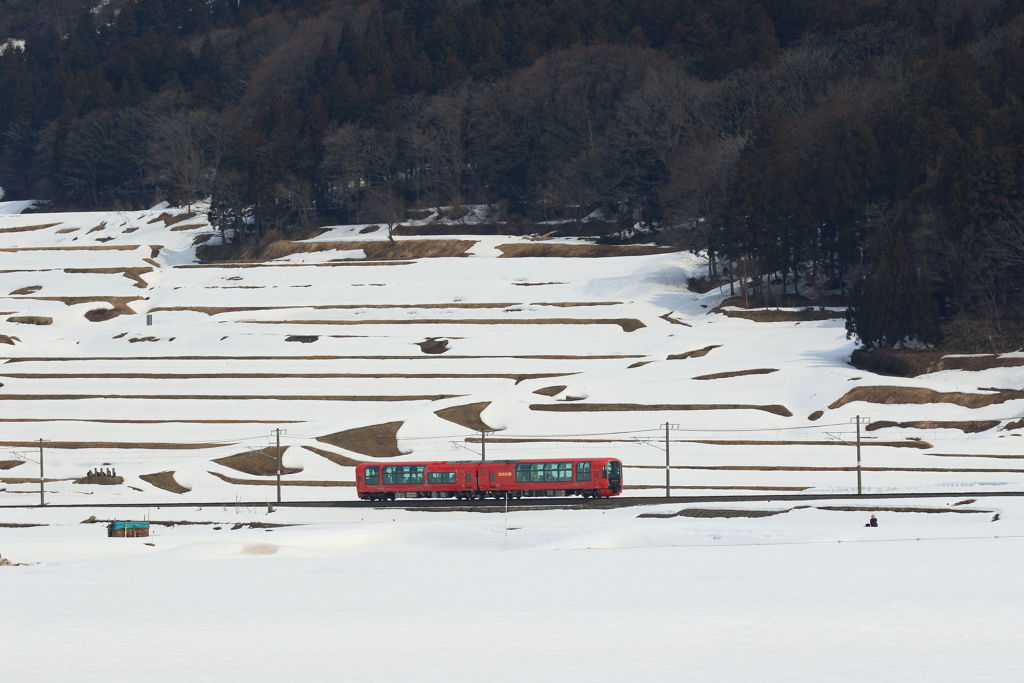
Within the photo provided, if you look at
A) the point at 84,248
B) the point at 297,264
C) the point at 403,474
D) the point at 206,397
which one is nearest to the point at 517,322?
the point at 206,397

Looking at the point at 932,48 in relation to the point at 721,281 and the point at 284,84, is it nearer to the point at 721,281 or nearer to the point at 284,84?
the point at 721,281

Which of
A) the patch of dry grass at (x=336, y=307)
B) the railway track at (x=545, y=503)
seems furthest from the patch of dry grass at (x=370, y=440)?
the patch of dry grass at (x=336, y=307)

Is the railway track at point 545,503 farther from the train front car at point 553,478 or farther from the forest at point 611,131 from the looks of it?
the forest at point 611,131

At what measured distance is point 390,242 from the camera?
3597 inches

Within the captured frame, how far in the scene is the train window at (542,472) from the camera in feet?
136

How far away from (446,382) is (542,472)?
17.7 m

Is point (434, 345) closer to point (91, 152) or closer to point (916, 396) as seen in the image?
point (916, 396)

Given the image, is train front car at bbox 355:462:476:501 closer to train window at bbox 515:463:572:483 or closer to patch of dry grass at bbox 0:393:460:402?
train window at bbox 515:463:572:483

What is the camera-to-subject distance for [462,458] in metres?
47.9

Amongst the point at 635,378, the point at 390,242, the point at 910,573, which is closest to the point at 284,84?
the point at 390,242

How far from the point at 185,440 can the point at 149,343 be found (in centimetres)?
1846

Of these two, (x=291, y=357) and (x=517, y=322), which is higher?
(x=517, y=322)

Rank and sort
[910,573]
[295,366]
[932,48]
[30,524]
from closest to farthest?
[910,573] → [30,524] → [295,366] → [932,48]

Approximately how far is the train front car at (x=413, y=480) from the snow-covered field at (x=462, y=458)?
2591mm
